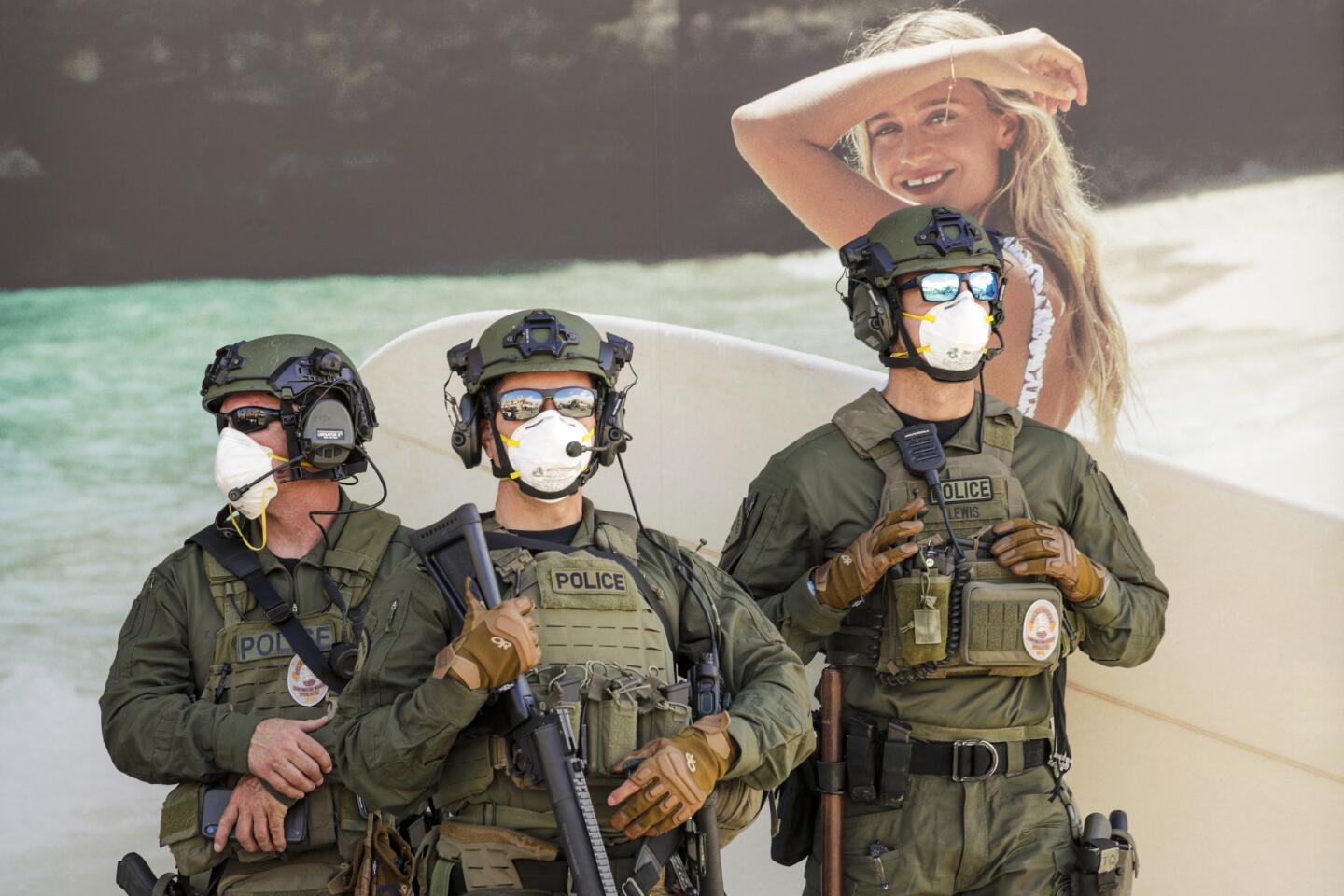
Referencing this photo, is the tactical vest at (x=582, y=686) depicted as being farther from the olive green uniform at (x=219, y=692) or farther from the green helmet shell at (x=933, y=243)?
the green helmet shell at (x=933, y=243)

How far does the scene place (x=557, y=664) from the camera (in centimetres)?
384

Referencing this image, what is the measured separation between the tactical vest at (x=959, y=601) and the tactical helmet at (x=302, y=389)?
1.46 metres

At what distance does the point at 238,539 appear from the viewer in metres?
4.96

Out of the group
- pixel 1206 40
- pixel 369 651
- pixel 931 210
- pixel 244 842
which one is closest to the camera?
pixel 369 651

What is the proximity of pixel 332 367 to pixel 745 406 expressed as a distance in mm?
1819

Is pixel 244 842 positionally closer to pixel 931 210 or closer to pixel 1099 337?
pixel 931 210

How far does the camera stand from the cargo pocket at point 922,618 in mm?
4582

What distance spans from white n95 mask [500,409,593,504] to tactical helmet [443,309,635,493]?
1.4 inches

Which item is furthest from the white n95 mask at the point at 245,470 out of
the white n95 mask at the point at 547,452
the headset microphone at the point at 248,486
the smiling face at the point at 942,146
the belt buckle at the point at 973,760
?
the smiling face at the point at 942,146

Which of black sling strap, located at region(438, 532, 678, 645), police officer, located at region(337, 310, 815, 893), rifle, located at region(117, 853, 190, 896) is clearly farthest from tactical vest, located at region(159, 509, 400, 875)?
black sling strap, located at region(438, 532, 678, 645)

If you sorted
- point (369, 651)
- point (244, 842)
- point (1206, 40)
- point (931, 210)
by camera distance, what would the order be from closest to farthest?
point (369, 651)
point (244, 842)
point (931, 210)
point (1206, 40)

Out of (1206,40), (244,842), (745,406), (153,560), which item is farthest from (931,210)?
(153,560)

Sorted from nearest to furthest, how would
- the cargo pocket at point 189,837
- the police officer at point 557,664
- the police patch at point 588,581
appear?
the police officer at point 557,664 → the police patch at point 588,581 → the cargo pocket at point 189,837

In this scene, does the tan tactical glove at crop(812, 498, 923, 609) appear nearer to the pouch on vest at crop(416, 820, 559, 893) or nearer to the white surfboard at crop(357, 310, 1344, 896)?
the pouch on vest at crop(416, 820, 559, 893)
